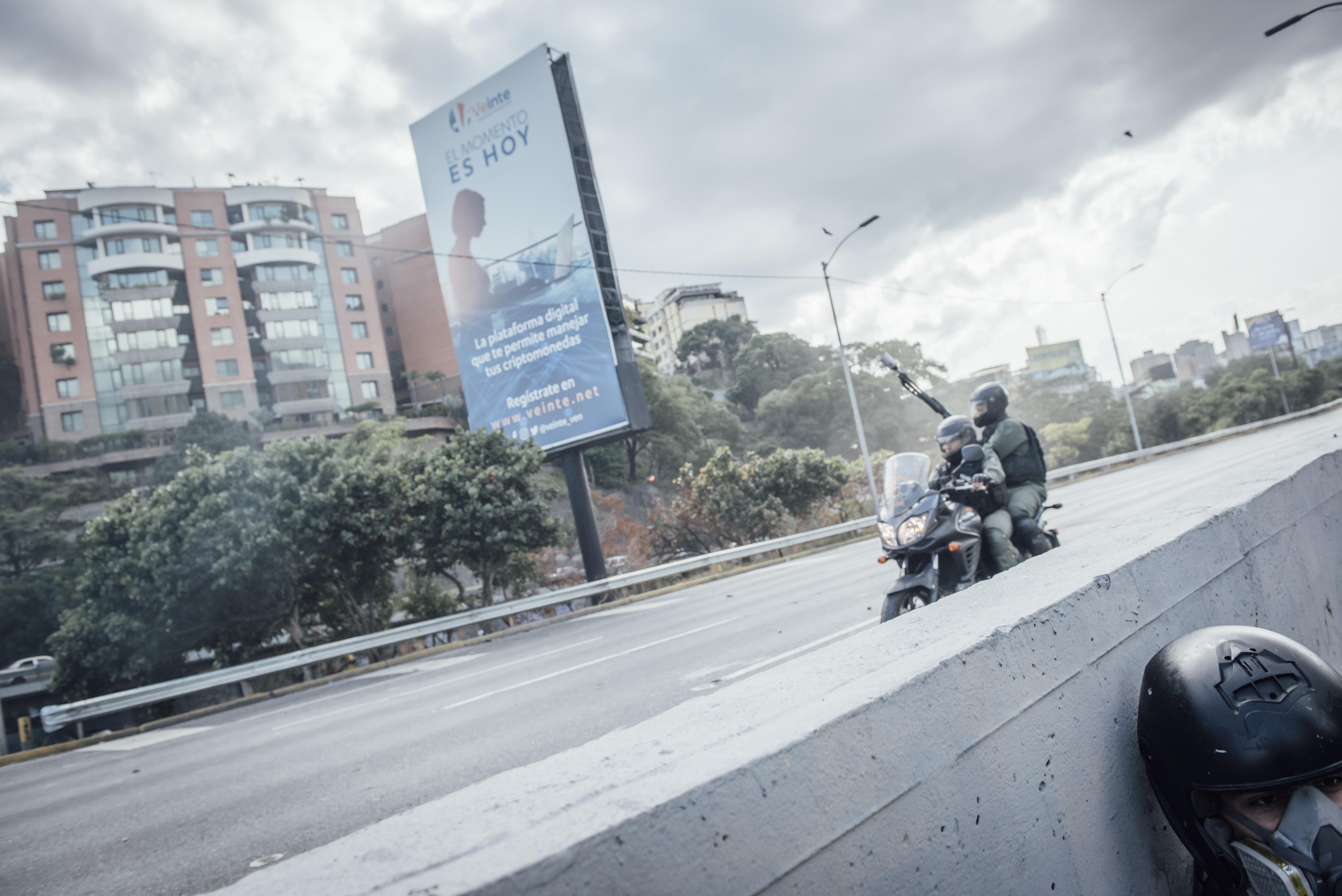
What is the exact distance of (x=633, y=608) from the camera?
53.1 feet

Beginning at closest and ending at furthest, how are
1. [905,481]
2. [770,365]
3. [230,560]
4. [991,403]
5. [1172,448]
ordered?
[905,481] < [991,403] < [230,560] < [1172,448] < [770,365]

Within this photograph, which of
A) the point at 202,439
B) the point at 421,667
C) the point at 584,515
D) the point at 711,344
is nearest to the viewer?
the point at 421,667

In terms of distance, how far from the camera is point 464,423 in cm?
5253

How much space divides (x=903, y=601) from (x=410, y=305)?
66686 mm

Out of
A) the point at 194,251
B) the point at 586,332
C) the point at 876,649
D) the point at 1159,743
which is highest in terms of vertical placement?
the point at 194,251

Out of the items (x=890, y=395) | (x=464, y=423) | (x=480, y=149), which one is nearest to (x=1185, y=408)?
(x=890, y=395)

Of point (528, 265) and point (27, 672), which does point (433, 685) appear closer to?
point (528, 265)

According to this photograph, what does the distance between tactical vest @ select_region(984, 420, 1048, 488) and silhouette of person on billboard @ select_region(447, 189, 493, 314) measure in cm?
1577

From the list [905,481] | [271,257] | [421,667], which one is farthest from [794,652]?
[271,257]

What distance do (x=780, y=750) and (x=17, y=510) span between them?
49.0 metres

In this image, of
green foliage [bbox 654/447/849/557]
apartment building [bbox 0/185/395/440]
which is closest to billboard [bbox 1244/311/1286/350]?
green foliage [bbox 654/447/849/557]

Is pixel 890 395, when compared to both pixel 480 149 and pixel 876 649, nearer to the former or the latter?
pixel 480 149

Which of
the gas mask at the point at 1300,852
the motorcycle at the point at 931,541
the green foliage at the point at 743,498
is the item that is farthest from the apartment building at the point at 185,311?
the gas mask at the point at 1300,852

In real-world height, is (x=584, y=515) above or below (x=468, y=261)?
below
